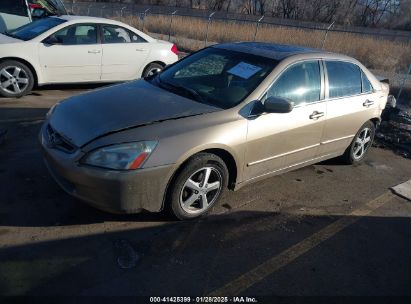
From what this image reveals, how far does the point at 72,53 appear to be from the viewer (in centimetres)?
758

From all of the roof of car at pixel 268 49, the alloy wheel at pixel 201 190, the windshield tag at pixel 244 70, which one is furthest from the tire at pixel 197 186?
the roof of car at pixel 268 49

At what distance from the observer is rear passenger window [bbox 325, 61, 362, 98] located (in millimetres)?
4965

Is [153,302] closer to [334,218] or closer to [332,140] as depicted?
[334,218]

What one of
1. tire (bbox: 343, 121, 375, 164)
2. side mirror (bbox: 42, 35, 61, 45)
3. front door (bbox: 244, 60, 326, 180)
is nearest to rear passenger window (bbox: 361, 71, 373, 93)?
tire (bbox: 343, 121, 375, 164)

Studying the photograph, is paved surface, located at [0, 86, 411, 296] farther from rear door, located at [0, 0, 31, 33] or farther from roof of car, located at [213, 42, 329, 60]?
rear door, located at [0, 0, 31, 33]

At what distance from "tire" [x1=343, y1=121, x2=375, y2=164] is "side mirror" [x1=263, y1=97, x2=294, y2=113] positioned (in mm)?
2080

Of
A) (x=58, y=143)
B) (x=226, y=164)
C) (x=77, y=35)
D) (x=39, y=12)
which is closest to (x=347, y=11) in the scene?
(x=39, y=12)

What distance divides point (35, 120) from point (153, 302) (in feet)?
14.0

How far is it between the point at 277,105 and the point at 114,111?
5.14 ft

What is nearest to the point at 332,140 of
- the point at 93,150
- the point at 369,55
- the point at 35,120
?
the point at 93,150

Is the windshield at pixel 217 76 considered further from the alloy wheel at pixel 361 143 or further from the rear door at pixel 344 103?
the alloy wheel at pixel 361 143

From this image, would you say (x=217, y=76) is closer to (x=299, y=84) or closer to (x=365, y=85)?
(x=299, y=84)

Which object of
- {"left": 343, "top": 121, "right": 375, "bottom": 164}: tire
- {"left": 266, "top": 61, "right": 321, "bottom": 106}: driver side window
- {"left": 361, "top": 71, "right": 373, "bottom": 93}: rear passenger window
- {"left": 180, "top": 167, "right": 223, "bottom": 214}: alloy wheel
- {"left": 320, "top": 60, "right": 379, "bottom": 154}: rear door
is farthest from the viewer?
{"left": 343, "top": 121, "right": 375, "bottom": 164}: tire

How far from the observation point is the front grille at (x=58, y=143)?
3.50 m
